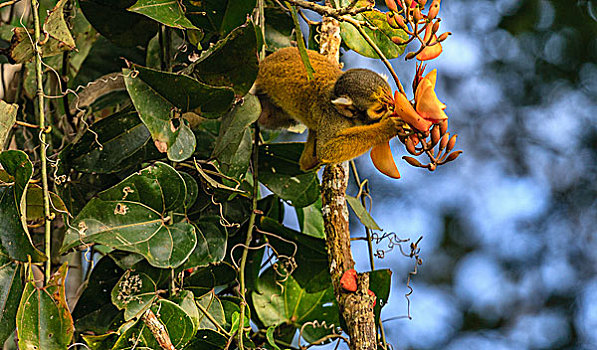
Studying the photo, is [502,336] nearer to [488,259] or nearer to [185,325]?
[488,259]

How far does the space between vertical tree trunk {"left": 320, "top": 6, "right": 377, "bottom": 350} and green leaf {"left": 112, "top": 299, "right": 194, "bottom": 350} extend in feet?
0.64

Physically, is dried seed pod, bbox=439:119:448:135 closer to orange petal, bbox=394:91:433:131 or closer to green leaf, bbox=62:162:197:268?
orange petal, bbox=394:91:433:131

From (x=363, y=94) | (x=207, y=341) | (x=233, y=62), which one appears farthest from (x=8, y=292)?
(x=363, y=94)

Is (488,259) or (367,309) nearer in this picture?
(367,309)

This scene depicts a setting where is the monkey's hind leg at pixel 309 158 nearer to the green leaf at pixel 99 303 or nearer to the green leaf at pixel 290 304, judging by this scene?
the green leaf at pixel 290 304

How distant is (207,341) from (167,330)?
0.06 metres

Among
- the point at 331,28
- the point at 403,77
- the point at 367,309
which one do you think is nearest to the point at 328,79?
the point at 331,28

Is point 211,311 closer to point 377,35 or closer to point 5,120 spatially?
point 5,120

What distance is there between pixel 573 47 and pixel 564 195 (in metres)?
0.70

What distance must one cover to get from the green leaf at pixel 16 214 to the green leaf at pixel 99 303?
24 centimetres

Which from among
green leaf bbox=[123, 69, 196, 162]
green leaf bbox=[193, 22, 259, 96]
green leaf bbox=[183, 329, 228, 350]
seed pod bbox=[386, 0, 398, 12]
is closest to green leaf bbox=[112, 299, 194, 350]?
green leaf bbox=[183, 329, 228, 350]

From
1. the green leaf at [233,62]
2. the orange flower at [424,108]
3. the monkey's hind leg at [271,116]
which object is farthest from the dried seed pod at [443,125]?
the monkey's hind leg at [271,116]

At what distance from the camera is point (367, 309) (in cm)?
73

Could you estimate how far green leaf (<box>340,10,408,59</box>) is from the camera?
2.73ft
